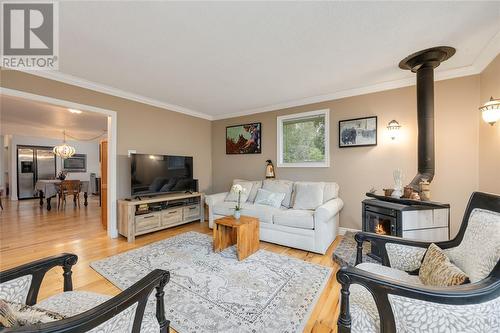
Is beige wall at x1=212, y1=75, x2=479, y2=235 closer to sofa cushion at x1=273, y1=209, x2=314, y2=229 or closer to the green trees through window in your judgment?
the green trees through window

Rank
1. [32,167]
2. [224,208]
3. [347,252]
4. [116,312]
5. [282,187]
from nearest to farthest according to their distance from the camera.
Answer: [116,312], [347,252], [224,208], [282,187], [32,167]

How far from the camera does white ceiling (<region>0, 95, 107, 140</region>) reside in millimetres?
4311

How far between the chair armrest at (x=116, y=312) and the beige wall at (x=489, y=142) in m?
3.25

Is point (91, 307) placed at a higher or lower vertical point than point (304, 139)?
lower

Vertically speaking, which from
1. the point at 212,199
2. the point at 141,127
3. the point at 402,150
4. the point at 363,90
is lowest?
the point at 212,199

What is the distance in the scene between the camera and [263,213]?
3.24m

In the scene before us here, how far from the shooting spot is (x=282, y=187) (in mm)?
3785

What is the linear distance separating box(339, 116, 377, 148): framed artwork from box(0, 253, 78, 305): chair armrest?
12.1 ft

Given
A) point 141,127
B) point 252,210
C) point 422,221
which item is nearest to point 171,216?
point 252,210

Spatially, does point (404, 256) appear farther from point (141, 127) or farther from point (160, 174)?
point (141, 127)

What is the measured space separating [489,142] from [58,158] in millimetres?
11739

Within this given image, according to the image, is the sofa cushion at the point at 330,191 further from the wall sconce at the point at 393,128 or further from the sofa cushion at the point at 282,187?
the wall sconce at the point at 393,128

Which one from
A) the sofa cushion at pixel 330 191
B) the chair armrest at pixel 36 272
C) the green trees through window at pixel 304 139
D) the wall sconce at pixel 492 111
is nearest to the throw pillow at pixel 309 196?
the sofa cushion at pixel 330 191

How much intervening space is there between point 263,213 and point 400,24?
2.71 m
